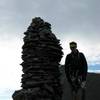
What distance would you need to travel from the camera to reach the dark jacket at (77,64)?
50.6ft

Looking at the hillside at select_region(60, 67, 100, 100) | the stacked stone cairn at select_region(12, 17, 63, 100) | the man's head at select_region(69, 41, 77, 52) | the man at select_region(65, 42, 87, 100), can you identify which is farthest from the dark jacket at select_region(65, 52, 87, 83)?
the hillside at select_region(60, 67, 100, 100)

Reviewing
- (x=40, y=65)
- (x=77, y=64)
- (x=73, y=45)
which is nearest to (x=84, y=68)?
(x=77, y=64)

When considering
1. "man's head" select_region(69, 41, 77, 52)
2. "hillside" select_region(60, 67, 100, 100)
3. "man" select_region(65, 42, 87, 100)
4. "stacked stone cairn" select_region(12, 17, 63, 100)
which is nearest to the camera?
"man's head" select_region(69, 41, 77, 52)

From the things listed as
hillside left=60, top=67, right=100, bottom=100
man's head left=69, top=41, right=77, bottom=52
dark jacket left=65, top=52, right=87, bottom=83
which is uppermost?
man's head left=69, top=41, right=77, bottom=52

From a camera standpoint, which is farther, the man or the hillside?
the hillside

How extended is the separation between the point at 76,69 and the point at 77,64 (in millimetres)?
203

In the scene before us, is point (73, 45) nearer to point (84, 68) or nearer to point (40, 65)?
point (84, 68)

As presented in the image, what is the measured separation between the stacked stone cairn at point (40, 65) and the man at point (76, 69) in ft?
6.03

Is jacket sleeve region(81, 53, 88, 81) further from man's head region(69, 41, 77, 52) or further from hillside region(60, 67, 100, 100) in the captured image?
hillside region(60, 67, 100, 100)

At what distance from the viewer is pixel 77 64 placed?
15.5m

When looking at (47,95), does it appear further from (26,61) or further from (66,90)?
(66,90)

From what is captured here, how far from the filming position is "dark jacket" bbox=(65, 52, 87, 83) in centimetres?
1543

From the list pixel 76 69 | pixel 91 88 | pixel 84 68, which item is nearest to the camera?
pixel 84 68

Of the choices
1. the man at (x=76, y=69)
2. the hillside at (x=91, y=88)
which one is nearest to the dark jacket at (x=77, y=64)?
the man at (x=76, y=69)
